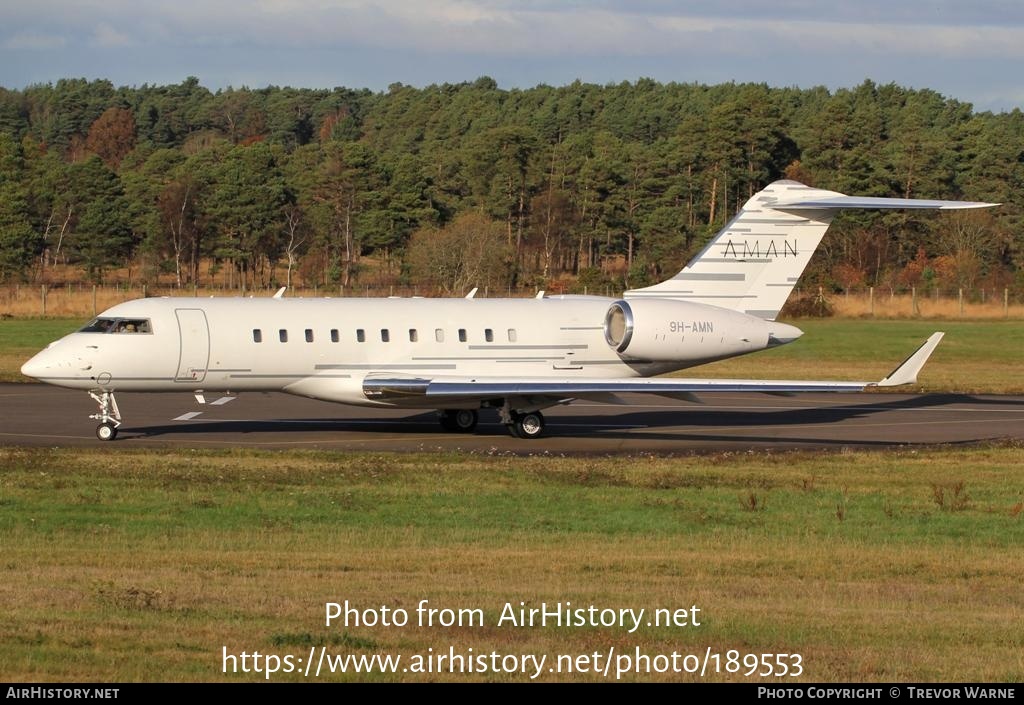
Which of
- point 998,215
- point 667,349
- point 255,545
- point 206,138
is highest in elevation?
point 206,138

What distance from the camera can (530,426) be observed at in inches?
1030

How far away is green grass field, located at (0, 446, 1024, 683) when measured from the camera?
9.59 m

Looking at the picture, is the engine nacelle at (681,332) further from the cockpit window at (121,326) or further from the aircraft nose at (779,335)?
the cockpit window at (121,326)

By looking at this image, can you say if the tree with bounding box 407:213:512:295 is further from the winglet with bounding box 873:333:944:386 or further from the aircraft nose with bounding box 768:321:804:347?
the winglet with bounding box 873:333:944:386

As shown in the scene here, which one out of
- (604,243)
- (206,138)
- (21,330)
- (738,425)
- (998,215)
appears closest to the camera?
(738,425)

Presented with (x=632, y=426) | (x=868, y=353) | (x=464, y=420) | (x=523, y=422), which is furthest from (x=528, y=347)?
(x=868, y=353)

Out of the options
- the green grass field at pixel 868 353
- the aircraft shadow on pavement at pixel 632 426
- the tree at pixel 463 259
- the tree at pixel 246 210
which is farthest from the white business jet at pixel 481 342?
the tree at pixel 246 210

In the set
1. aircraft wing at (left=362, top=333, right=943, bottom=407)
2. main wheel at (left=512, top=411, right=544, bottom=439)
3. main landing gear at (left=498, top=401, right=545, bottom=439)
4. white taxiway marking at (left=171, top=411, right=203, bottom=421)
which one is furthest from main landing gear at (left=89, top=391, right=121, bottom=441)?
main wheel at (left=512, top=411, right=544, bottom=439)

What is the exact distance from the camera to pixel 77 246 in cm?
9638

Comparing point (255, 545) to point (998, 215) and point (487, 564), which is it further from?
Answer: point (998, 215)

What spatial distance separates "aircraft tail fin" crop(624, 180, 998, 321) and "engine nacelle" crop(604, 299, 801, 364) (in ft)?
2.81

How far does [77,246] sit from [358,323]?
75.9 m

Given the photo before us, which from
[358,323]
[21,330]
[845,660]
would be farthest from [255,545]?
[21,330]

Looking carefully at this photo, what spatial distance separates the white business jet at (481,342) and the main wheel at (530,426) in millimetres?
26
